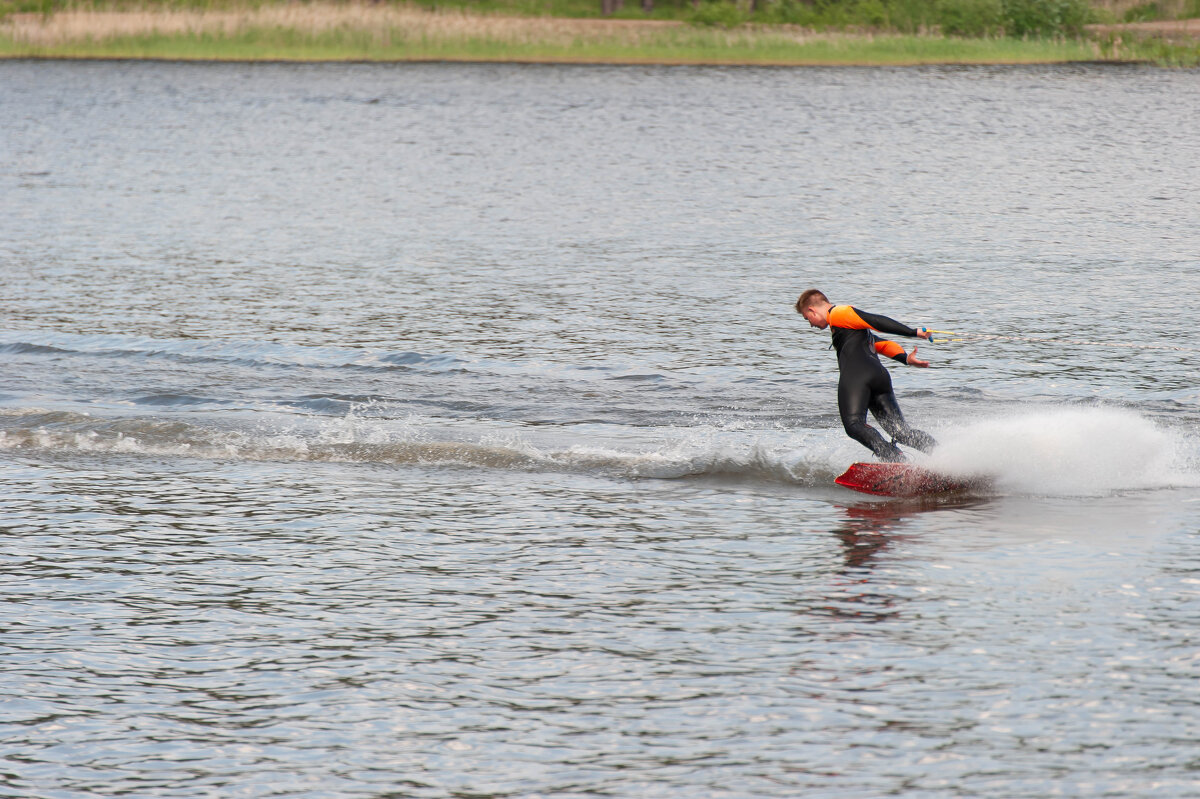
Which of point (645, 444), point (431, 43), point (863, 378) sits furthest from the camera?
point (431, 43)

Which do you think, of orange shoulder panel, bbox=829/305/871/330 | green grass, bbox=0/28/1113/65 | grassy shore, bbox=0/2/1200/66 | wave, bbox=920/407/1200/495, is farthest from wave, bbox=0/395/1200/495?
grassy shore, bbox=0/2/1200/66

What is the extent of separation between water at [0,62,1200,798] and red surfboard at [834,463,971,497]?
0.46 ft

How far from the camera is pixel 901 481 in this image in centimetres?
1238

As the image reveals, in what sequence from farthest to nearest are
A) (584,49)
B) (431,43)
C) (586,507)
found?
(584,49) < (431,43) < (586,507)

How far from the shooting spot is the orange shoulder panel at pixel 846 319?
41.6 feet

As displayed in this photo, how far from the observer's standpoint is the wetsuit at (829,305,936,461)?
12672mm

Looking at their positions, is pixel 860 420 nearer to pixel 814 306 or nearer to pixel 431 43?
pixel 814 306

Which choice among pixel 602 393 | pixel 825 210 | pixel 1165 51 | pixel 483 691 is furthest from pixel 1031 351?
pixel 1165 51

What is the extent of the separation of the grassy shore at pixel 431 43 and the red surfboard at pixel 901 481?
156 ft

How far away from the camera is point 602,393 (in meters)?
16.2

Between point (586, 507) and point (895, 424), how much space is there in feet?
8.79

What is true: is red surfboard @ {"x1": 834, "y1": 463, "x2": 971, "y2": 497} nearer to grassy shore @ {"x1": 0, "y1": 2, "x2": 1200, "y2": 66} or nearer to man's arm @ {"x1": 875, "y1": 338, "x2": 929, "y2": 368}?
man's arm @ {"x1": 875, "y1": 338, "x2": 929, "y2": 368}

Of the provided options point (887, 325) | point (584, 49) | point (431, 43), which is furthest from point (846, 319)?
point (584, 49)

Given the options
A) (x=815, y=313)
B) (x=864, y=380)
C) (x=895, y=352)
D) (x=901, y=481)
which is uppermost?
(x=815, y=313)
